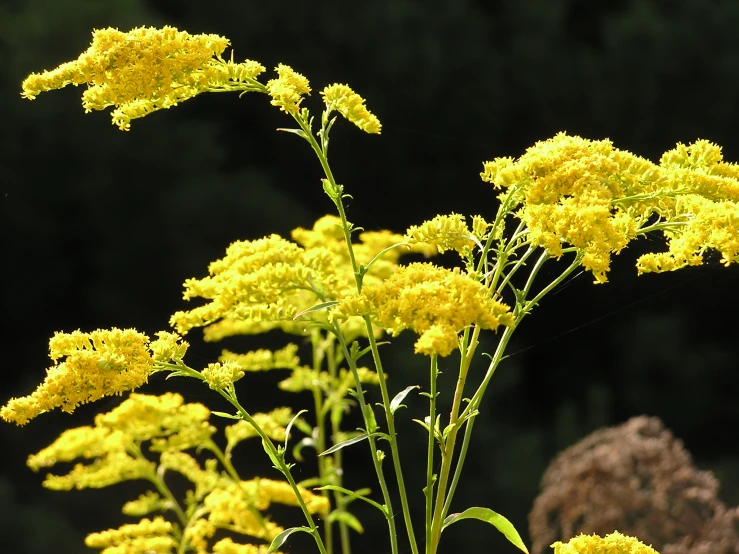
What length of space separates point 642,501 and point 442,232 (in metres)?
→ 1.06

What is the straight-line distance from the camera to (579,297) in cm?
247

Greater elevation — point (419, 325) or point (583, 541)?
point (419, 325)

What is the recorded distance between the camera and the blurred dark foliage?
70.8 inches

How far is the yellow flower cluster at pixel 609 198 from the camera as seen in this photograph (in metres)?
0.91

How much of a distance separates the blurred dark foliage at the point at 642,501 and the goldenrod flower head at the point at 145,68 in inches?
47.6

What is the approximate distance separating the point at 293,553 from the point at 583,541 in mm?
1416

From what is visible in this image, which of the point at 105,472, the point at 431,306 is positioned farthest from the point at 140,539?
the point at 431,306

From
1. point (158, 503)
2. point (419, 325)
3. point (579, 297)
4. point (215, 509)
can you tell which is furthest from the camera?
point (579, 297)

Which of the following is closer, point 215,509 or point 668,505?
point 215,509

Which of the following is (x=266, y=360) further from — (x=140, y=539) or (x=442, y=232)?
(x=442, y=232)

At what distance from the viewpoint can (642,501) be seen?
1.84 m

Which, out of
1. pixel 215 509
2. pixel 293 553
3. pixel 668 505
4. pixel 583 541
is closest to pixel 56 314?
pixel 293 553

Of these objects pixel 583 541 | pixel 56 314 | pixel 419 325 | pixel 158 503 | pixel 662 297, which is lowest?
pixel 583 541

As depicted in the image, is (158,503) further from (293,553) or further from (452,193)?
(452,193)
